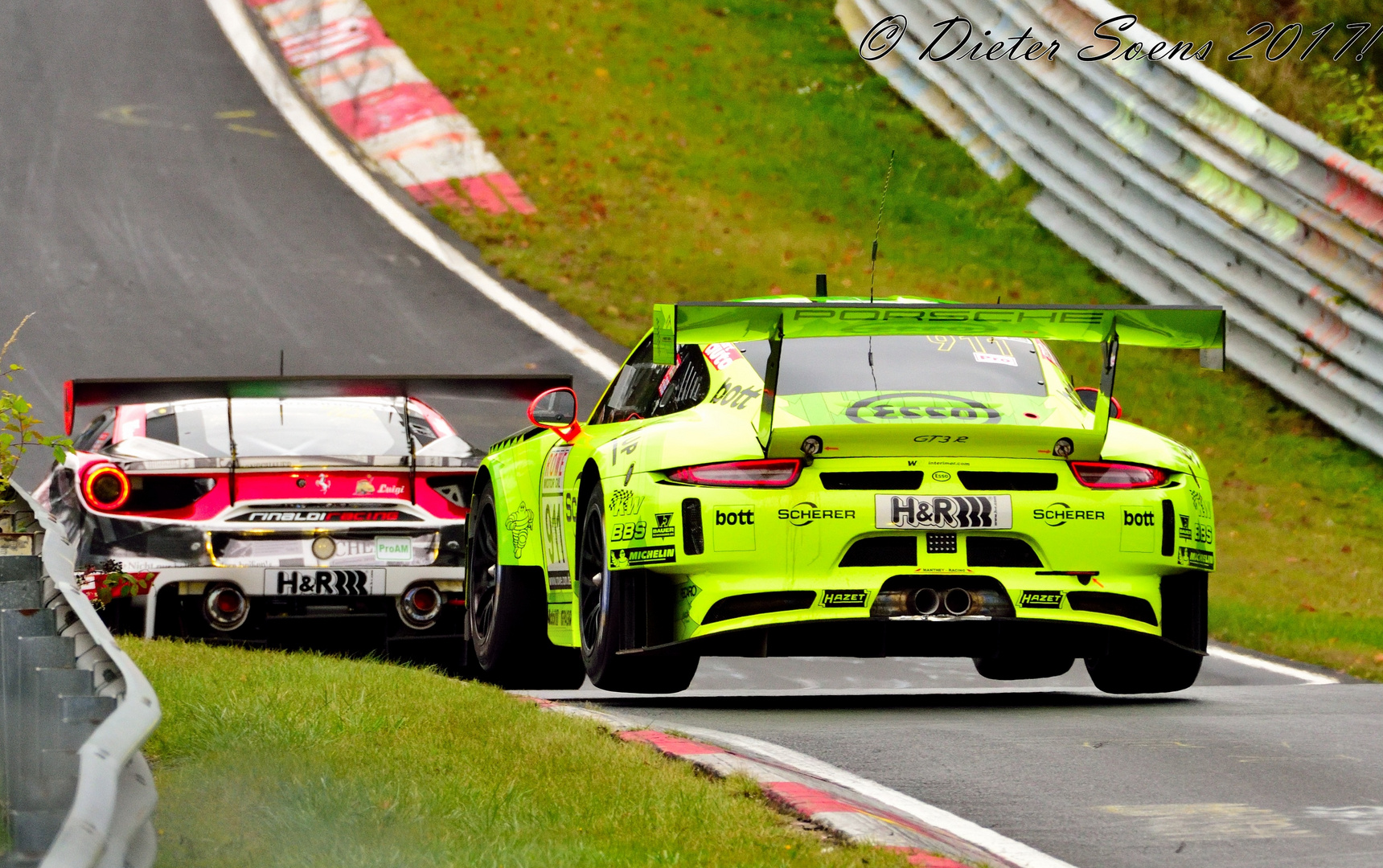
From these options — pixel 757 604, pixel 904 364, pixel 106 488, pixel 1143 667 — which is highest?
pixel 904 364

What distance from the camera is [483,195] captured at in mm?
21766

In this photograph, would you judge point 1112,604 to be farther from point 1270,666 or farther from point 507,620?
point 1270,666

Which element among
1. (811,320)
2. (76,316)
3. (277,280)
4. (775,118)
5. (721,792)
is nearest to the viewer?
(721,792)

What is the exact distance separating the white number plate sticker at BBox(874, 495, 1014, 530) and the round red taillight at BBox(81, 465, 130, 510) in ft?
12.2

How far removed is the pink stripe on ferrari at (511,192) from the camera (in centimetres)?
2155

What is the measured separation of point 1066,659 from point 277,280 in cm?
1180

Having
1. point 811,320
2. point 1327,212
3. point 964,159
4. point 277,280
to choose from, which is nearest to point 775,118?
point 964,159

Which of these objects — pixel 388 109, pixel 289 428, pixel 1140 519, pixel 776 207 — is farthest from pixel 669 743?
pixel 388 109

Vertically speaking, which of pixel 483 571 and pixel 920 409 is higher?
pixel 920 409

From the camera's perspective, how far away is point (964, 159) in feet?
72.9

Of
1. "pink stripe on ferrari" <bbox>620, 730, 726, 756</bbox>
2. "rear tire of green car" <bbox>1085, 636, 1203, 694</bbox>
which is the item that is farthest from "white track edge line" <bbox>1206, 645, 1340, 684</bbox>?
"pink stripe on ferrari" <bbox>620, 730, 726, 756</bbox>

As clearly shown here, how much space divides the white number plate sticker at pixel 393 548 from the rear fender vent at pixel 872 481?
2.83 metres

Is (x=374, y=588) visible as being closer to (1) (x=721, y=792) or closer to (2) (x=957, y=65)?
(1) (x=721, y=792)

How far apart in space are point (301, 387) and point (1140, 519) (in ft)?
13.2
